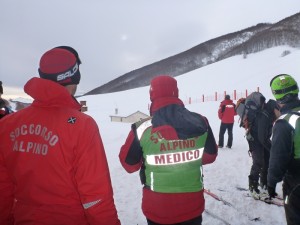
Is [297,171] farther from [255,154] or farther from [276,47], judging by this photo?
[276,47]

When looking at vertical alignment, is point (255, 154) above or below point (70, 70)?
below

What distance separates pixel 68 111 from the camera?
204 cm

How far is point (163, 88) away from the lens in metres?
2.87

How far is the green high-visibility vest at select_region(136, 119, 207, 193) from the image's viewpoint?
2787 millimetres

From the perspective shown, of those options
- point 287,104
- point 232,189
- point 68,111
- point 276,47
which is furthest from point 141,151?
point 276,47

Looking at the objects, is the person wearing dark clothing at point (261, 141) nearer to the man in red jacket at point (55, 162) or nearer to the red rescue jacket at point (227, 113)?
the man in red jacket at point (55, 162)

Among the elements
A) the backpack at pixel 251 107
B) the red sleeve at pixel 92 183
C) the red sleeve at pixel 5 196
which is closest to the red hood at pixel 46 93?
the red sleeve at pixel 92 183

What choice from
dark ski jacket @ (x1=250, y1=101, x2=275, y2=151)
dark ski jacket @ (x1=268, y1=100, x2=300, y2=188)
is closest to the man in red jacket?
dark ski jacket @ (x1=268, y1=100, x2=300, y2=188)

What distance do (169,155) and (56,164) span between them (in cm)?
116

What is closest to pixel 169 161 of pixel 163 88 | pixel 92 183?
pixel 163 88

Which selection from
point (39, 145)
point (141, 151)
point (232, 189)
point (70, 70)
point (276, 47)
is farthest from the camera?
point (276, 47)

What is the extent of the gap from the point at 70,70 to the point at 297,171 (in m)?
2.54

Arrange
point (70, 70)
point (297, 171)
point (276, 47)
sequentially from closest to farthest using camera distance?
point (70, 70) → point (297, 171) → point (276, 47)

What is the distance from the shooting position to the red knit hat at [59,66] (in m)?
2.12
